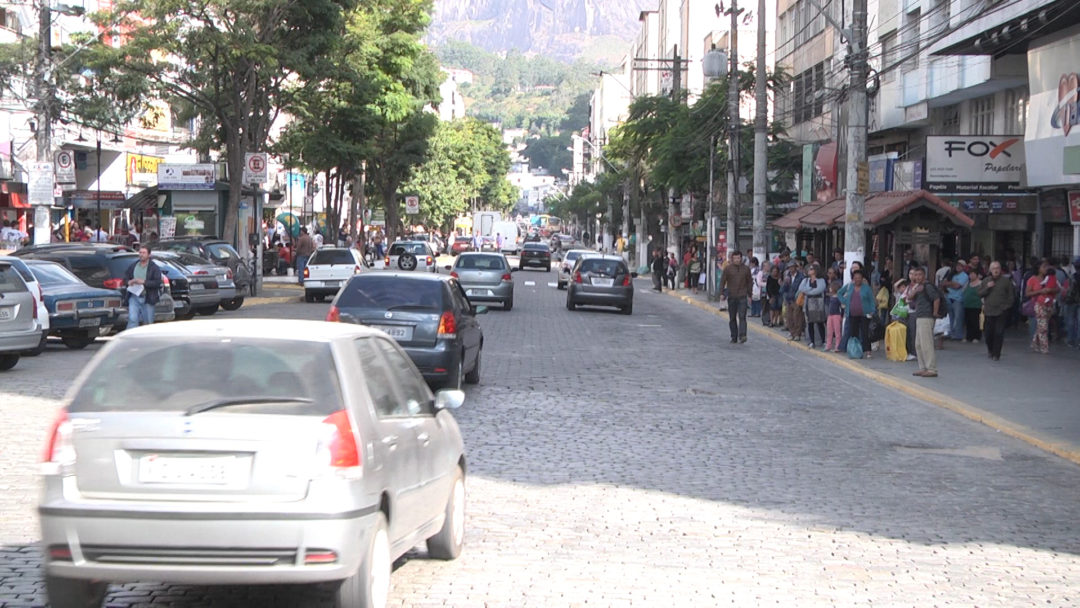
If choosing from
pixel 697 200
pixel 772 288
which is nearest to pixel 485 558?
pixel 772 288

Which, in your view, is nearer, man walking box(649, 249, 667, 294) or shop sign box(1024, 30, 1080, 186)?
shop sign box(1024, 30, 1080, 186)

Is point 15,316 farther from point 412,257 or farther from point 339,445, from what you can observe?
point 412,257

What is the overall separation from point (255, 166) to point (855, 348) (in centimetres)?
1915

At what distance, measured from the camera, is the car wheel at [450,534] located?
7652 millimetres

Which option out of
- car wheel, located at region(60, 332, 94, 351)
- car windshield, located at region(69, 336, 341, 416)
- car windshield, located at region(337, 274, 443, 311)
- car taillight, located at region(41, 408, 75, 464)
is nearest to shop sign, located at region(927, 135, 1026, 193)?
car windshield, located at region(337, 274, 443, 311)

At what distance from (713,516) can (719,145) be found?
38434 millimetres

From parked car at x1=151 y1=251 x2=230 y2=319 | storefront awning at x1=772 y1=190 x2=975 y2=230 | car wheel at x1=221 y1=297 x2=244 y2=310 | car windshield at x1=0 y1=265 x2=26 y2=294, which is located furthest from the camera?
car wheel at x1=221 y1=297 x2=244 y2=310

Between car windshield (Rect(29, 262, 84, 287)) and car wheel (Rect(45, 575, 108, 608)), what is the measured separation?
15836 millimetres

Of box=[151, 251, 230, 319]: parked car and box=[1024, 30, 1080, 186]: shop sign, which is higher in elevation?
box=[1024, 30, 1080, 186]: shop sign

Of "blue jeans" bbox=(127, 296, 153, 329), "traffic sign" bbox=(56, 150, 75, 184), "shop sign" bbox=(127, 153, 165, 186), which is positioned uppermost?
"shop sign" bbox=(127, 153, 165, 186)

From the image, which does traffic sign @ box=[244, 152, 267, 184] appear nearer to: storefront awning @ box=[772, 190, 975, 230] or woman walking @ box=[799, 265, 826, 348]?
storefront awning @ box=[772, 190, 975, 230]

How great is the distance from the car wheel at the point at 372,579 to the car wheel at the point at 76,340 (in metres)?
16.3

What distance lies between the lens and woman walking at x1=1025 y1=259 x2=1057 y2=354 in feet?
76.5

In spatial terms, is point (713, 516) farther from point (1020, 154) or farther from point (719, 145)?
point (719, 145)
